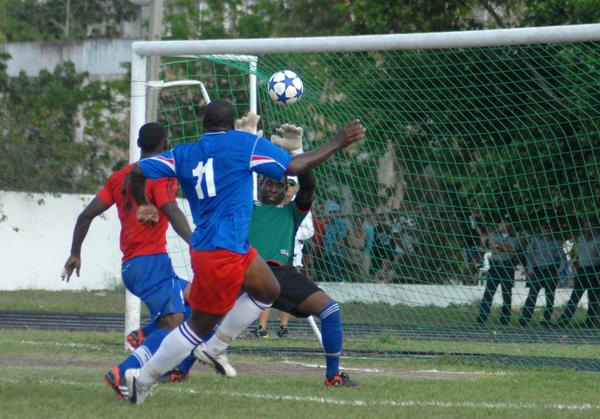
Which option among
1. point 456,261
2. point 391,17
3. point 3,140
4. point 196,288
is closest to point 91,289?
point 3,140

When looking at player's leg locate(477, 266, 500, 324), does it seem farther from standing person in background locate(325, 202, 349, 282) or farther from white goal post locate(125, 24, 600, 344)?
A: white goal post locate(125, 24, 600, 344)

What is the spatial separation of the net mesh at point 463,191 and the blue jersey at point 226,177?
524 centimetres

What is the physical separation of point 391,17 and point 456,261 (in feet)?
31.3

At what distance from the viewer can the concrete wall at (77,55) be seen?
43.7m

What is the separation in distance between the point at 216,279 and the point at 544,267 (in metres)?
6.87

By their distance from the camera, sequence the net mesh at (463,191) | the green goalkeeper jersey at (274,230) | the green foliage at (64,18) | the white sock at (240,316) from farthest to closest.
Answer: the green foliage at (64,18) < the net mesh at (463,191) < the green goalkeeper jersey at (274,230) < the white sock at (240,316)

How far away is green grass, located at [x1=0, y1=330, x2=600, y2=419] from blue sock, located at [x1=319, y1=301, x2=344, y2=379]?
0.61 feet

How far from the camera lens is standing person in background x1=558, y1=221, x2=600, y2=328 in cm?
1217

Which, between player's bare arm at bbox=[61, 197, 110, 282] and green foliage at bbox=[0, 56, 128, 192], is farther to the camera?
green foliage at bbox=[0, 56, 128, 192]

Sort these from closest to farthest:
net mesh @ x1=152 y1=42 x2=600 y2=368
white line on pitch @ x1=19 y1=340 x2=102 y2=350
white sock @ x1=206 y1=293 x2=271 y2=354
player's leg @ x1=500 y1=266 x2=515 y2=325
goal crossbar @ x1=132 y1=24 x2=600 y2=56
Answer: white sock @ x1=206 y1=293 x2=271 y2=354 < goal crossbar @ x1=132 y1=24 x2=600 y2=56 < white line on pitch @ x1=19 y1=340 x2=102 y2=350 < net mesh @ x1=152 y1=42 x2=600 y2=368 < player's leg @ x1=500 y1=266 x2=515 y2=325

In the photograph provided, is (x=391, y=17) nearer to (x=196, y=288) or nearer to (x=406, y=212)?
(x=406, y=212)

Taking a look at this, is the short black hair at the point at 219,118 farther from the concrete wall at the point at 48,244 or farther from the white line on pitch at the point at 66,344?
the concrete wall at the point at 48,244

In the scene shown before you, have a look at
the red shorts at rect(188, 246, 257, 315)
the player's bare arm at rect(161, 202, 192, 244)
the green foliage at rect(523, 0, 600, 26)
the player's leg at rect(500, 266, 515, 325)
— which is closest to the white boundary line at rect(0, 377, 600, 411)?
the red shorts at rect(188, 246, 257, 315)

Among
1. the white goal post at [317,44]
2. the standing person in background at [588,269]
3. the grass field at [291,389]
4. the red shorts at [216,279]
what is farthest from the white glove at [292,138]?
the standing person in background at [588,269]
